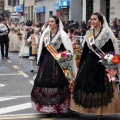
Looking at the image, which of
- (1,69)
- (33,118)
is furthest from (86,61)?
(1,69)

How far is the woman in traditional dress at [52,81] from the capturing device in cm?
725

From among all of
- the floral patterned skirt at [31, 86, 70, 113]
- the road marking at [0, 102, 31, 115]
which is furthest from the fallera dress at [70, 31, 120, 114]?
the road marking at [0, 102, 31, 115]

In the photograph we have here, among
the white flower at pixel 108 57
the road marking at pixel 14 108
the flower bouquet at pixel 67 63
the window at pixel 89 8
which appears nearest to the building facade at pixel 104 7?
the window at pixel 89 8

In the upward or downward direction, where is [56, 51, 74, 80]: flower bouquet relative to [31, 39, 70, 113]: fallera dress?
upward

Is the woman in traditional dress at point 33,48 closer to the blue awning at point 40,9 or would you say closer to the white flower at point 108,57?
the white flower at point 108,57

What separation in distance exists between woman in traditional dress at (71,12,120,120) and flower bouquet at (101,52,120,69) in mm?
129

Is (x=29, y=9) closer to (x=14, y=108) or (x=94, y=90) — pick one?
(x=14, y=108)

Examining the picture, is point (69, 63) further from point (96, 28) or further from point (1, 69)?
point (1, 69)

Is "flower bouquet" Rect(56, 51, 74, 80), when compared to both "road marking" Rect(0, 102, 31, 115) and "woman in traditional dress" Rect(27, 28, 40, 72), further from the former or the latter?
"woman in traditional dress" Rect(27, 28, 40, 72)

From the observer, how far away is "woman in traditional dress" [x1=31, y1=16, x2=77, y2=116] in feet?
23.8

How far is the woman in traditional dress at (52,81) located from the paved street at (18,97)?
245mm

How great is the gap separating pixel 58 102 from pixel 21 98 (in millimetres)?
2260

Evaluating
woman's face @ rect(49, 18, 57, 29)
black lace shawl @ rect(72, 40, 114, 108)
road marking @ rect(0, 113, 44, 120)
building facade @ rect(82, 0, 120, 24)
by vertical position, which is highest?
building facade @ rect(82, 0, 120, 24)

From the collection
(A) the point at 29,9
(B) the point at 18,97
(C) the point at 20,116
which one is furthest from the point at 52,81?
(A) the point at 29,9
